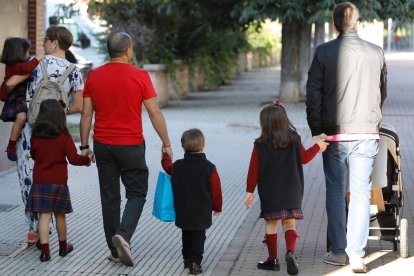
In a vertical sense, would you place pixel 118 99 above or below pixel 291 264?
above

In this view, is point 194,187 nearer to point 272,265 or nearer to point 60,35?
point 272,265

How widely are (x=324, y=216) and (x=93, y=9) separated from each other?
13508 mm

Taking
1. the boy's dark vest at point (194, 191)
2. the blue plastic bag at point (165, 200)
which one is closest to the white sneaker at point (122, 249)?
the blue plastic bag at point (165, 200)

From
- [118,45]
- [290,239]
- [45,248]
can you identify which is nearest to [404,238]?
[290,239]

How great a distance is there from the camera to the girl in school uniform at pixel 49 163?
7363 millimetres

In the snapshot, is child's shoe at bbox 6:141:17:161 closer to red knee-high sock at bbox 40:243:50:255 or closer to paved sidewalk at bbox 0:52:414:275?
paved sidewalk at bbox 0:52:414:275

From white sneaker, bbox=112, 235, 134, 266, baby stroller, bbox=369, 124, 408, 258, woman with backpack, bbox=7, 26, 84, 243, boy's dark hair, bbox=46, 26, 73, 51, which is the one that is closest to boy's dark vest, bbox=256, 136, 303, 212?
baby stroller, bbox=369, 124, 408, 258

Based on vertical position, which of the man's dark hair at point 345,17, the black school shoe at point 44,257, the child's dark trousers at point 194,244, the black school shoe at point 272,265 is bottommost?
the black school shoe at point 44,257

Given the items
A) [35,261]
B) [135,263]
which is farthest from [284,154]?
[35,261]

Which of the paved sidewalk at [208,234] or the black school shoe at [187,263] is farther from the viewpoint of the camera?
the paved sidewalk at [208,234]

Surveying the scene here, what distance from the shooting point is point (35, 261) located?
7.61 m

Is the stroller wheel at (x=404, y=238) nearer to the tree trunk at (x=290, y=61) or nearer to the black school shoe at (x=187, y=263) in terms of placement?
the black school shoe at (x=187, y=263)

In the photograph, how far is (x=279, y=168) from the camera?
277 inches

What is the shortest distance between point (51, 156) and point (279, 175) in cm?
171
